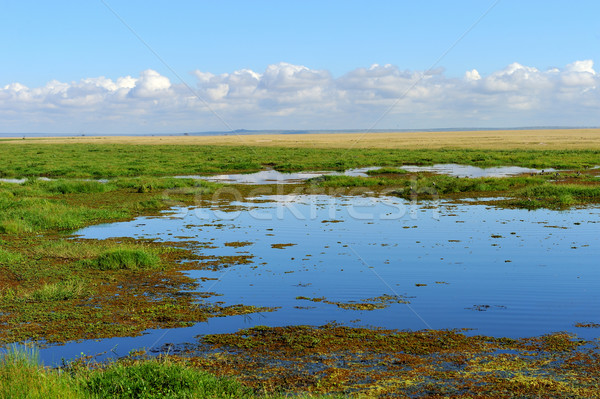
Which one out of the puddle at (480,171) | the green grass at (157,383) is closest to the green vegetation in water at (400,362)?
the green grass at (157,383)

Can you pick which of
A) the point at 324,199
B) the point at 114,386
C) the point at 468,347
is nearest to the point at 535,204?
the point at 324,199

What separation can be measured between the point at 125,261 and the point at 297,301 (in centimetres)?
508

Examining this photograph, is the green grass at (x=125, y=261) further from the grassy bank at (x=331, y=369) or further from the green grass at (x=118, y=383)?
the green grass at (x=118, y=383)

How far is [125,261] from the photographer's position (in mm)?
13852

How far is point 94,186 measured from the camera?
31.5m

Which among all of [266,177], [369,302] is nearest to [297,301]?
[369,302]

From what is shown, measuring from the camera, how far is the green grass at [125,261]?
13.8 metres

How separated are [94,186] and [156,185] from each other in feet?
11.4

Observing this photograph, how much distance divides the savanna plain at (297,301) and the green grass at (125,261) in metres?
0.05

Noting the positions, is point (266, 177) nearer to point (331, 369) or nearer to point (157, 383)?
point (331, 369)

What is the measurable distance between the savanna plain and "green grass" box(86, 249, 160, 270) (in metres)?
0.05

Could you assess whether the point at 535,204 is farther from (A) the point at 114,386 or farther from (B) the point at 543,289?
(A) the point at 114,386

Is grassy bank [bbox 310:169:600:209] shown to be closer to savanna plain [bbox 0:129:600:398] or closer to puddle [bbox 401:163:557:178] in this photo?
savanna plain [bbox 0:129:600:398]

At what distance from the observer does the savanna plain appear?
7262 millimetres
